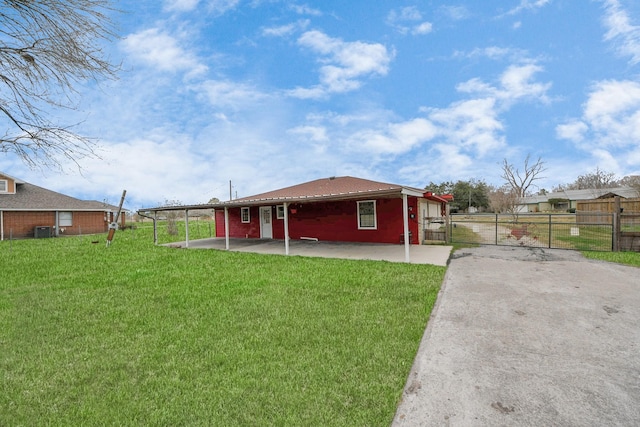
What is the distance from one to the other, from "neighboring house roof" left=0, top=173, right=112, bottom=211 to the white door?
610 inches

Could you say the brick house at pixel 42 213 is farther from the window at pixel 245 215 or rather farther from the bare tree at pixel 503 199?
the bare tree at pixel 503 199

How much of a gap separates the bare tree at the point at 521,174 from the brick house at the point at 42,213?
39.9 metres

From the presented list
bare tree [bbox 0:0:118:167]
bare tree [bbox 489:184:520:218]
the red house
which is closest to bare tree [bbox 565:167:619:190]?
bare tree [bbox 489:184:520:218]

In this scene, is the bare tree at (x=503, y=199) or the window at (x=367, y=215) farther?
the bare tree at (x=503, y=199)

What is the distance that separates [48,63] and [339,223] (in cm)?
1001

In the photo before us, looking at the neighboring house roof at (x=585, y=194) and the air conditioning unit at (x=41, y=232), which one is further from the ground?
the neighboring house roof at (x=585, y=194)

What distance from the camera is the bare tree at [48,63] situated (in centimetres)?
Answer: 460

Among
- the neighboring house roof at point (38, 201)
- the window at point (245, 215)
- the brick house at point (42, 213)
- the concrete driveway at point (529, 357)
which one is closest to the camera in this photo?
the concrete driveway at point (529, 357)

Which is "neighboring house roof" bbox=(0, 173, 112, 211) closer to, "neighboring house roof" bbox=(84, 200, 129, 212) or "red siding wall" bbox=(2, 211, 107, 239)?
"neighboring house roof" bbox=(84, 200, 129, 212)

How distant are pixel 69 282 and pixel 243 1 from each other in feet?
27.7

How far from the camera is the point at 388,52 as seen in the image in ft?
37.3

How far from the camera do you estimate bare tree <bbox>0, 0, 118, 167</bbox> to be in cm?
460

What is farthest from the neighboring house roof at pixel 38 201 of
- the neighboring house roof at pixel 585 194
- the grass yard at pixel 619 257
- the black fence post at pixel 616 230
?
the neighboring house roof at pixel 585 194

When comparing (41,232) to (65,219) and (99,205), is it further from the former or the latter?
(99,205)
